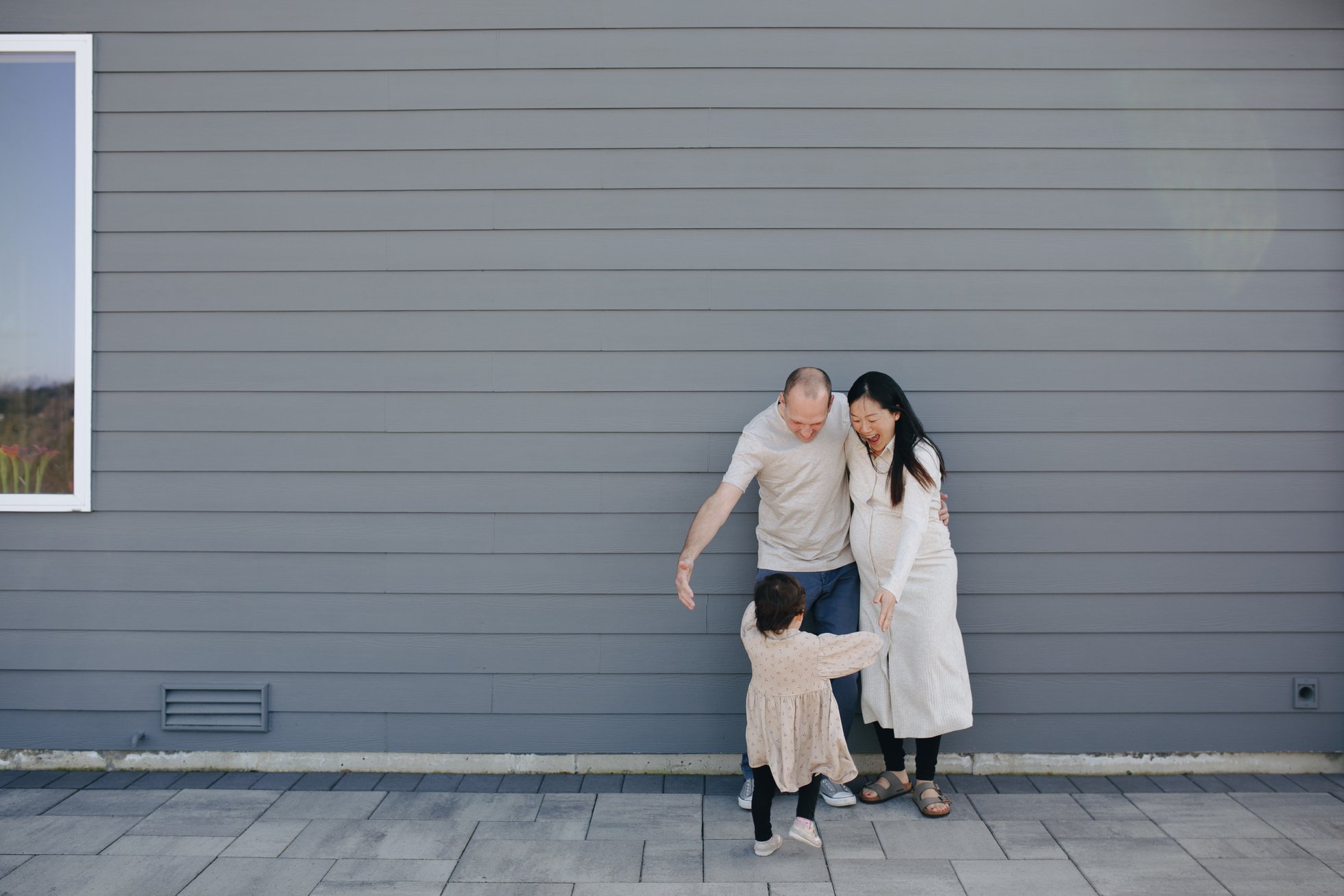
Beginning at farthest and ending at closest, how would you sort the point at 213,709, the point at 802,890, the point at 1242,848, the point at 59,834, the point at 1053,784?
the point at 213,709 → the point at 1053,784 → the point at 59,834 → the point at 1242,848 → the point at 802,890

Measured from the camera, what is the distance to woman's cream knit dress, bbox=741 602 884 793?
2.73 metres

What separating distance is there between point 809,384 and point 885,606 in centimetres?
76

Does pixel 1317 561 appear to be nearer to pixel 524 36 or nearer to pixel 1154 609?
pixel 1154 609

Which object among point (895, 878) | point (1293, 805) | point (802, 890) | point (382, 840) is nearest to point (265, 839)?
point (382, 840)

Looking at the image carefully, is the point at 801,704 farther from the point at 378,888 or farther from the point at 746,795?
the point at 378,888

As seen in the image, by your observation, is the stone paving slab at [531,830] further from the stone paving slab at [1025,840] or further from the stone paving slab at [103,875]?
the stone paving slab at [1025,840]

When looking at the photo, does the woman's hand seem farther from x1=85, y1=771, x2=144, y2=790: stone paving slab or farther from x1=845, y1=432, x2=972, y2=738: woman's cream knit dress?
x1=85, y1=771, x2=144, y2=790: stone paving slab

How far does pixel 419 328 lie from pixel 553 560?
41.3 inches

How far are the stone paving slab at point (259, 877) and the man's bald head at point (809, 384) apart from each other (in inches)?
83.2

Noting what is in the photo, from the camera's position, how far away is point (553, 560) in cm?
352

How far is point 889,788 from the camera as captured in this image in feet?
10.6

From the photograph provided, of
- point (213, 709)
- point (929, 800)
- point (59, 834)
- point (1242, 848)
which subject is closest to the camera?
point (1242, 848)

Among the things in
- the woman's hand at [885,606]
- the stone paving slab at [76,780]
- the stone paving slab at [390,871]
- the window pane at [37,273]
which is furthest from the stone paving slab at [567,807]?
the window pane at [37,273]

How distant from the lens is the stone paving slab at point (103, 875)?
2639 mm
